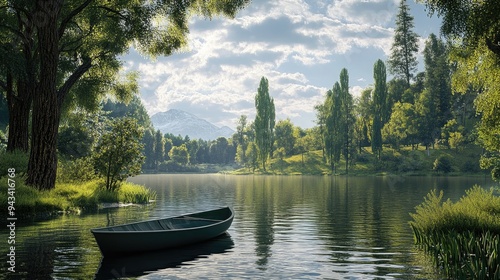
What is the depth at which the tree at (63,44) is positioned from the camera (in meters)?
26.2

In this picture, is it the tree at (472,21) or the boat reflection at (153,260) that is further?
the tree at (472,21)

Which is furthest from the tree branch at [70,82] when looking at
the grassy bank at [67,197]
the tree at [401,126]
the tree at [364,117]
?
the tree at [364,117]

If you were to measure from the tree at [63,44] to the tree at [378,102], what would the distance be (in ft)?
267

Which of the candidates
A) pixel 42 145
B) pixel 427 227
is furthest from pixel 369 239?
pixel 42 145

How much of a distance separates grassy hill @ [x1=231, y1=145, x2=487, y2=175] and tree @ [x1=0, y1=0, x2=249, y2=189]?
260 ft

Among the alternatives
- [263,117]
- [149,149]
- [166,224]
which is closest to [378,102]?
[263,117]

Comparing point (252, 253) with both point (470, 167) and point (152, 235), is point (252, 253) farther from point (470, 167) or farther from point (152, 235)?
point (470, 167)

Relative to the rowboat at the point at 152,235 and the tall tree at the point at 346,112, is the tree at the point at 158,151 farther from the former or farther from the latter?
the rowboat at the point at 152,235

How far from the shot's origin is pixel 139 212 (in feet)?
105

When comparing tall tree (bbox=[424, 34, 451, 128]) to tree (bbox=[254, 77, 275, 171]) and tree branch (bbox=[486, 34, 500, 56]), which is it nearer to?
tree (bbox=[254, 77, 275, 171])

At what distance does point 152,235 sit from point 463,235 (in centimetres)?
1067

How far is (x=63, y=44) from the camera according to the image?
3106 centimetres

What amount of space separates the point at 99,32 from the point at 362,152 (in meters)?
98.7

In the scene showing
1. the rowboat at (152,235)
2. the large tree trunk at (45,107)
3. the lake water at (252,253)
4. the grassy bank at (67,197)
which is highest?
the large tree trunk at (45,107)
